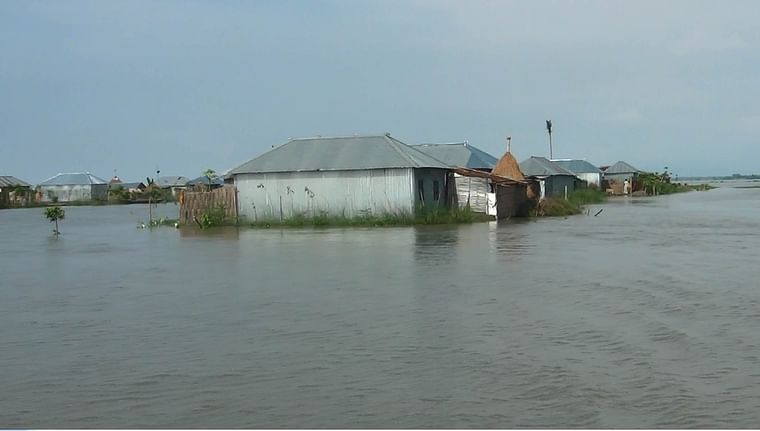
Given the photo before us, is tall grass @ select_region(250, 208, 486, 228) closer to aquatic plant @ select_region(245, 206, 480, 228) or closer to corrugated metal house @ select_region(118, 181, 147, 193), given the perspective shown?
aquatic plant @ select_region(245, 206, 480, 228)

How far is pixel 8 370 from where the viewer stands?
27.8ft

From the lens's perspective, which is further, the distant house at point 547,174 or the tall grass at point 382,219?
the distant house at point 547,174

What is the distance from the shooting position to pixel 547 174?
2111 inches

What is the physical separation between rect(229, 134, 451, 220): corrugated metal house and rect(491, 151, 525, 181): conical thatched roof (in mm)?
6738

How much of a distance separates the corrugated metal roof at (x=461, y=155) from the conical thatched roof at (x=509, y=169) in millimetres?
7693

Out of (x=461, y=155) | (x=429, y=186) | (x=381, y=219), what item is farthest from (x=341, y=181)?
(x=461, y=155)

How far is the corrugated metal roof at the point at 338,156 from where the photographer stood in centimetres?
3112

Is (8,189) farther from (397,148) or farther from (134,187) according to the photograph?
(397,148)

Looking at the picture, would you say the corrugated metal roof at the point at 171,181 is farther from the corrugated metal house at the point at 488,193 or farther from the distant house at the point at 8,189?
the corrugated metal house at the point at 488,193

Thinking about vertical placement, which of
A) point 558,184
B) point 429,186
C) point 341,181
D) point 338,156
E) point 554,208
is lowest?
point 554,208

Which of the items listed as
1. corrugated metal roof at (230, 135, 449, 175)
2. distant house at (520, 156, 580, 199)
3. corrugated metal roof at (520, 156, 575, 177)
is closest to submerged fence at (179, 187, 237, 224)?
corrugated metal roof at (230, 135, 449, 175)

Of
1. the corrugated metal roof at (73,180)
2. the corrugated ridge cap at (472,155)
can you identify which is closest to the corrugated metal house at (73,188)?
the corrugated metal roof at (73,180)

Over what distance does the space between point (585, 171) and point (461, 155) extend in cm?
3134

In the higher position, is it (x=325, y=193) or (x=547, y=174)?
(x=547, y=174)
